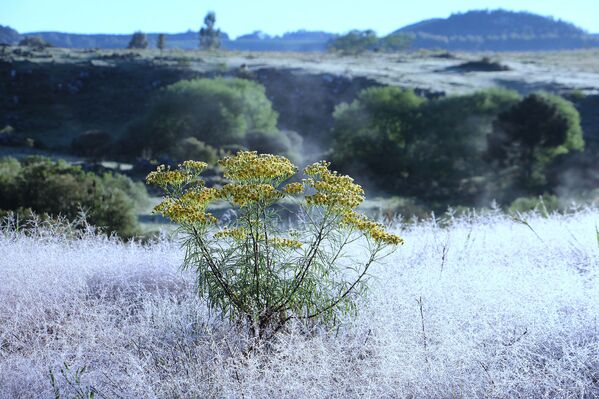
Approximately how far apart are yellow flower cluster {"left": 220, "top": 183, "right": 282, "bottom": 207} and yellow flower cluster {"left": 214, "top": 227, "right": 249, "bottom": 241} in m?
0.34

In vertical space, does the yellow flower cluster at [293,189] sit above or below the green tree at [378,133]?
above

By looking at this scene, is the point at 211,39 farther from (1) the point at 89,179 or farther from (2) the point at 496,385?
(2) the point at 496,385

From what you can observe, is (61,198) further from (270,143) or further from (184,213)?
(270,143)

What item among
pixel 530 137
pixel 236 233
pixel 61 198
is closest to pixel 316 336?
pixel 236 233

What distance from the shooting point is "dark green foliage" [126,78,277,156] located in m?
41.9

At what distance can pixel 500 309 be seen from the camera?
5113mm

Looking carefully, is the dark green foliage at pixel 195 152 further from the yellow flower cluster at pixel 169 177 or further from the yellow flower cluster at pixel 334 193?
the yellow flower cluster at pixel 334 193

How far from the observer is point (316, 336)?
475 cm

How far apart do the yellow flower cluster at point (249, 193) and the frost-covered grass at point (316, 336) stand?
915mm

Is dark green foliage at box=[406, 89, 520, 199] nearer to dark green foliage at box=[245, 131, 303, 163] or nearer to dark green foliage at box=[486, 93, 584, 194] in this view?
dark green foliage at box=[486, 93, 584, 194]

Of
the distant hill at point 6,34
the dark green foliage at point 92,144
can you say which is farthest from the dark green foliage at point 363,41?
the dark green foliage at point 92,144

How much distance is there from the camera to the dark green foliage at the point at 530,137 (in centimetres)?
3472

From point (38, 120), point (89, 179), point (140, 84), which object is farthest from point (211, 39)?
point (89, 179)

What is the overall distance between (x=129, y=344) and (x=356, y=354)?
5.46 ft
